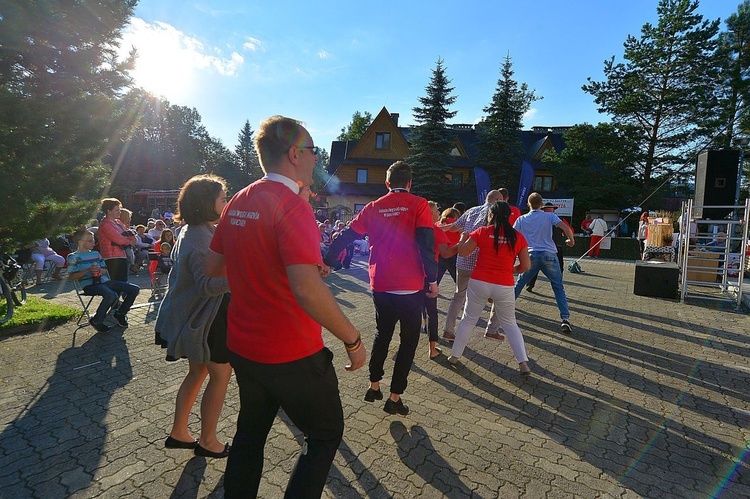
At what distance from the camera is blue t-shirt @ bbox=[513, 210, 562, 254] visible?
6.08 metres

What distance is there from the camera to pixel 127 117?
7398 mm

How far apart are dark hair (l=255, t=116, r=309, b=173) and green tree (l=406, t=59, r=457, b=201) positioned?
30870 mm

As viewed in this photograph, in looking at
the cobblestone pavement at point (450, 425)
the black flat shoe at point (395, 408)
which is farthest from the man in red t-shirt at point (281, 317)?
the black flat shoe at point (395, 408)

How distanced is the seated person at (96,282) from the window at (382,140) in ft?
110

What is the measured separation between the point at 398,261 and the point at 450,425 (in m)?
1.44

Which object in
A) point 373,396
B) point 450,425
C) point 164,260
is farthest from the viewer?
point 164,260

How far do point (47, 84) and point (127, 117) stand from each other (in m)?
1.18

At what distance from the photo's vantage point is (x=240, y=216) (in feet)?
5.75

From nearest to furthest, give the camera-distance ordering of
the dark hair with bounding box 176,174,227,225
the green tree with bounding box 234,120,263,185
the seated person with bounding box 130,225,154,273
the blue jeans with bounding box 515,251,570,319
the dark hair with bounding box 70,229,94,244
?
1. the dark hair with bounding box 176,174,227,225
2. the dark hair with bounding box 70,229,94,244
3. the blue jeans with bounding box 515,251,570,319
4. the seated person with bounding box 130,225,154,273
5. the green tree with bounding box 234,120,263,185

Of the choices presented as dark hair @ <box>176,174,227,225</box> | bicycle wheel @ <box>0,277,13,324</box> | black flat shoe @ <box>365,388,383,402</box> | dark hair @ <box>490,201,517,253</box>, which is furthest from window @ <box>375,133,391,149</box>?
dark hair @ <box>176,174,227,225</box>

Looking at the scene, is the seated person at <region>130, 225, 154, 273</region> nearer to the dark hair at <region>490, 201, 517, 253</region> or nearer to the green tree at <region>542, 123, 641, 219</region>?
the dark hair at <region>490, 201, 517, 253</region>

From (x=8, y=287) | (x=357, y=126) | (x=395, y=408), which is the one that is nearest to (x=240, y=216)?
(x=395, y=408)

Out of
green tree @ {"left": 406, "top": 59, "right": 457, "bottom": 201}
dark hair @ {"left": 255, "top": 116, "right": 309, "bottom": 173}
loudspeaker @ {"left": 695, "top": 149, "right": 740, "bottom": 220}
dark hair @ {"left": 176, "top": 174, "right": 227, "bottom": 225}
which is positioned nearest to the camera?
dark hair @ {"left": 255, "top": 116, "right": 309, "bottom": 173}

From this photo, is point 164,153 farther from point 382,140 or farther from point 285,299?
point 285,299
